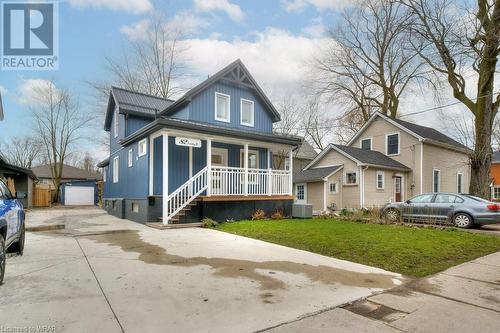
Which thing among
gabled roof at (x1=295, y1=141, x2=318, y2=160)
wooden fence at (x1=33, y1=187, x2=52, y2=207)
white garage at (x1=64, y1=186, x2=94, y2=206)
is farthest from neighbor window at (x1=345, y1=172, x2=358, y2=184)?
white garage at (x1=64, y1=186, x2=94, y2=206)

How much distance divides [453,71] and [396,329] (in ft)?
59.6

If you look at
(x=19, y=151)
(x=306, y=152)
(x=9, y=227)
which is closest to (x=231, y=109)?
(x=9, y=227)

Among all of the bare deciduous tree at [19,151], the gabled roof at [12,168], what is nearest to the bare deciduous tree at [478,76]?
the gabled roof at [12,168]

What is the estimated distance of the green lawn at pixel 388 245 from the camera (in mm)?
6086

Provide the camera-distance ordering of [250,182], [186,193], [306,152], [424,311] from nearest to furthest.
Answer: [424,311], [186,193], [250,182], [306,152]

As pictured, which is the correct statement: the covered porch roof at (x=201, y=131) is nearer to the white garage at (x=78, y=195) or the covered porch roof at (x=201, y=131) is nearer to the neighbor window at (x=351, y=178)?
the neighbor window at (x=351, y=178)

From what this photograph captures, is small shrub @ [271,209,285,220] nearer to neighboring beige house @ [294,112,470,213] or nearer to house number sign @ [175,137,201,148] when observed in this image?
house number sign @ [175,137,201,148]

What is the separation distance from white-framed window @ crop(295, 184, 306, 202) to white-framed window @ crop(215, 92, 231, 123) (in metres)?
9.84

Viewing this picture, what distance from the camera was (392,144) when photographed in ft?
76.8

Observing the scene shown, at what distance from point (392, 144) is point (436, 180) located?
171 inches

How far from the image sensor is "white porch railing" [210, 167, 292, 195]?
40.7ft

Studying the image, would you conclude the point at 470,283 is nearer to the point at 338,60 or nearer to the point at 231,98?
the point at 231,98

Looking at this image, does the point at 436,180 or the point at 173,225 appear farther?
the point at 436,180

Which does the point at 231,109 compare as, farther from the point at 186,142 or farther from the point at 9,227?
the point at 9,227
